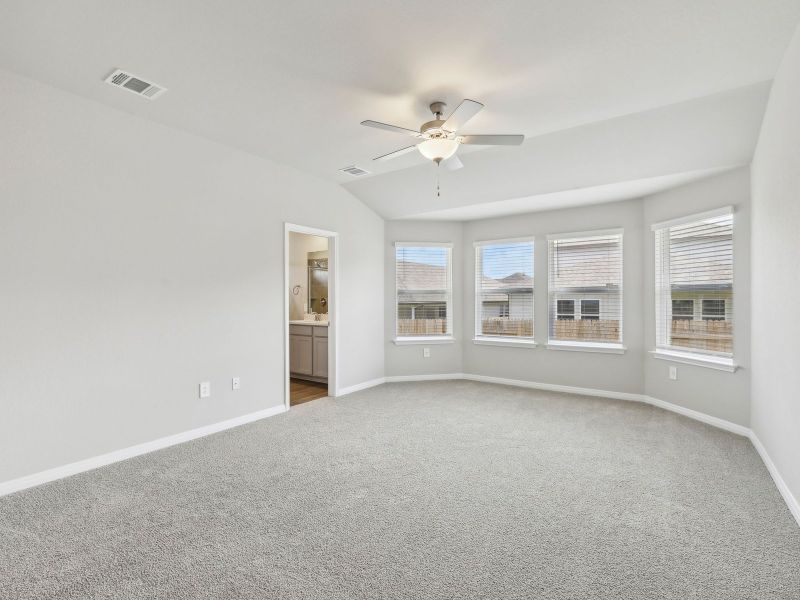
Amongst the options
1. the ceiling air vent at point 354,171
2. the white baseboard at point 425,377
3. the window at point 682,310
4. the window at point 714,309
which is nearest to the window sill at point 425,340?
the white baseboard at point 425,377

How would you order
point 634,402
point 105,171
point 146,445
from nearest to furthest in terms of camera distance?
point 105,171
point 146,445
point 634,402

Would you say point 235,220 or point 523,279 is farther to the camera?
point 523,279

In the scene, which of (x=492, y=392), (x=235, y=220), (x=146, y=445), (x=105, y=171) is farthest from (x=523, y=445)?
(x=105, y=171)

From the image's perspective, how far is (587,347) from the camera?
17.7 feet

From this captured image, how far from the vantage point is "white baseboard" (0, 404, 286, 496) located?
2.80 meters

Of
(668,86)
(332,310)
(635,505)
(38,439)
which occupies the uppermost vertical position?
(668,86)

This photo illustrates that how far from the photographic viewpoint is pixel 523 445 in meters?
3.64

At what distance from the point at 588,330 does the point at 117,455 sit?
519cm

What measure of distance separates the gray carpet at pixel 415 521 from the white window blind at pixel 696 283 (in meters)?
1.05

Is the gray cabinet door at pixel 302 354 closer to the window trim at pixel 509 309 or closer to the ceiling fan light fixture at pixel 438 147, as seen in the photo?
the window trim at pixel 509 309

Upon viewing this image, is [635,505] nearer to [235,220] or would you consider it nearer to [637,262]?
[637,262]

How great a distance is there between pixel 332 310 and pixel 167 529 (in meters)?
3.32

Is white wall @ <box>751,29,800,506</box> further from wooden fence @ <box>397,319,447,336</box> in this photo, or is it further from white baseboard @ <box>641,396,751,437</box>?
wooden fence @ <box>397,319,447,336</box>

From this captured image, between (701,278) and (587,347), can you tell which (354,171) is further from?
(701,278)
